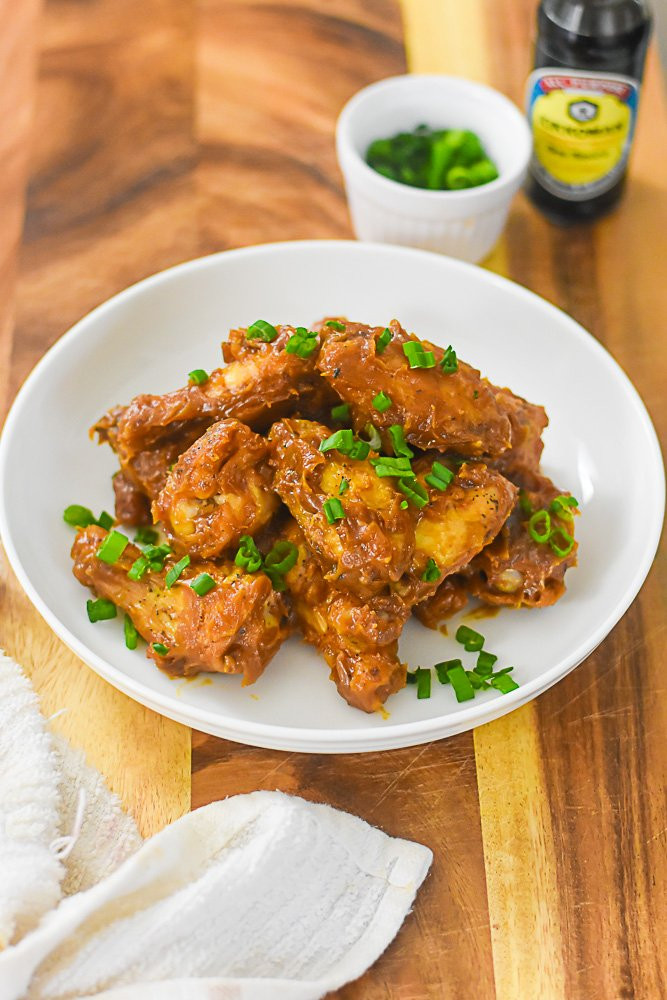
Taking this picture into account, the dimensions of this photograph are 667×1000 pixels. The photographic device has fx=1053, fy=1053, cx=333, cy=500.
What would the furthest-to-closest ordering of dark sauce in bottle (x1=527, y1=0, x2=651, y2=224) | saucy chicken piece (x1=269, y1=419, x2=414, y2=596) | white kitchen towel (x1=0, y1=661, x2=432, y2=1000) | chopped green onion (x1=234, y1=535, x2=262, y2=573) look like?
dark sauce in bottle (x1=527, y1=0, x2=651, y2=224)
chopped green onion (x1=234, y1=535, x2=262, y2=573)
saucy chicken piece (x1=269, y1=419, x2=414, y2=596)
white kitchen towel (x1=0, y1=661, x2=432, y2=1000)

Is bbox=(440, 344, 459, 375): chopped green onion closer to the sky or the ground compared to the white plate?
closer to the sky

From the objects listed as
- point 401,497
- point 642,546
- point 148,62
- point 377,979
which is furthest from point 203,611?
point 148,62

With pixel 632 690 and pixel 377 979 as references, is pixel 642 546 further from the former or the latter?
pixel 377 979

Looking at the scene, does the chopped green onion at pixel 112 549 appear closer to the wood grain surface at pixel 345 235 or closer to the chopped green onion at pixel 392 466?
the wood grain surface at pixel 345 235

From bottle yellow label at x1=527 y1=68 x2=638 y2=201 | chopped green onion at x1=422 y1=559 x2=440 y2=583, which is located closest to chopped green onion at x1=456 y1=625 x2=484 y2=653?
chopped green onion at x1=422 y1=559 x2=440 y2=583

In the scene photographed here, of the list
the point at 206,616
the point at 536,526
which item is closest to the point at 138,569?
the point at 206,616

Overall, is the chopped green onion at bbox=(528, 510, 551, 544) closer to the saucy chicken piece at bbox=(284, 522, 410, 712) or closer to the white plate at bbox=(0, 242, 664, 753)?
the white plate at bbox=(0, 242, 664, 753)
